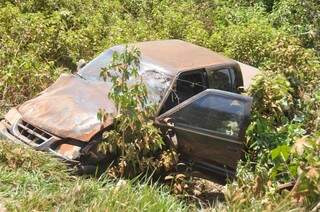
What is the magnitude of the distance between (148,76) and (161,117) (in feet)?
2.77

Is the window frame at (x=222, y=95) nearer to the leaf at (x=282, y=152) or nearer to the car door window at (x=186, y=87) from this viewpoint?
the car door window at (x=186, y=87)

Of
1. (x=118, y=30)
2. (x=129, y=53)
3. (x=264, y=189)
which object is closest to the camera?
(x=264, y=189)

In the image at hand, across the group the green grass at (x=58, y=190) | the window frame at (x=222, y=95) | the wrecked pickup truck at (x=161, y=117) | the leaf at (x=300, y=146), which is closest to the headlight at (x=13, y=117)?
the wrecked pickup truck at (x=161, y=117)

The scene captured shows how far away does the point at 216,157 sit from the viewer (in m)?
6.82

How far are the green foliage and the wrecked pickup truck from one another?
21 cm

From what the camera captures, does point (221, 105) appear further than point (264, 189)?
Yes

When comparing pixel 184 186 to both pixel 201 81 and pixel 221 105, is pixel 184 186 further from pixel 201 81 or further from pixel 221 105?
pixel 201 81

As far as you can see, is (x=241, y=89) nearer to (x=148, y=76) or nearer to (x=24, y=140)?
(x=148, y=76)

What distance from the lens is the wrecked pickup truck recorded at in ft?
21.2

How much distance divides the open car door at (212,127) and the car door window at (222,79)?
1.01 m

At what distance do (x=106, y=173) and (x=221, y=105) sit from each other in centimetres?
161

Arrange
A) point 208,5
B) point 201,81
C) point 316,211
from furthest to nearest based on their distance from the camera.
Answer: point 208,5 < point 201,81 < point 316,211

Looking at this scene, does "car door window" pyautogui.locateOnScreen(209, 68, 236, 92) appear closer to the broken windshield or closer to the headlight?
the broken windshield

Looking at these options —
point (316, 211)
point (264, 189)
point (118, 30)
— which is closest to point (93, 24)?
point (118, 30)
